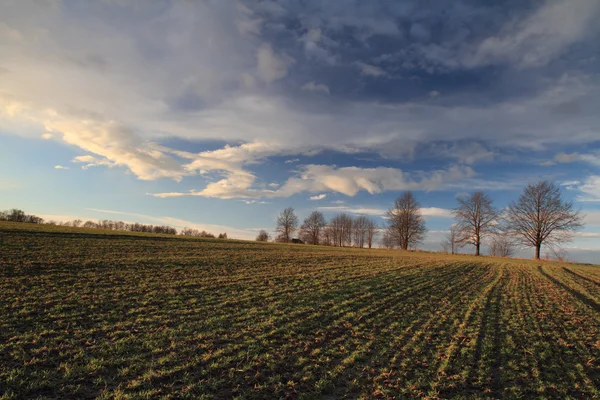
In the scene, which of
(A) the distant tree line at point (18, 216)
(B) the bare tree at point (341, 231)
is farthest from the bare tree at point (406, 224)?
(A) the distant tree line at point (18, 216)

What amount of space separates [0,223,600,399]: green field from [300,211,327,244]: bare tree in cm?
8761

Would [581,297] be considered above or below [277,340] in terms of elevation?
above

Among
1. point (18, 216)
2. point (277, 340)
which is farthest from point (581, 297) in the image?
point (18, 216)

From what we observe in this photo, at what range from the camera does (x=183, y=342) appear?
784 centimetres

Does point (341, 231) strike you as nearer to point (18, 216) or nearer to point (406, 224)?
point (406, 224)

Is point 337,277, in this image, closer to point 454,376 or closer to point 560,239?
point 454,376

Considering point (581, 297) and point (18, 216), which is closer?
point (581, 297)

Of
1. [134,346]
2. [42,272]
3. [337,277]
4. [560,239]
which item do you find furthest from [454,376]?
[560,239]

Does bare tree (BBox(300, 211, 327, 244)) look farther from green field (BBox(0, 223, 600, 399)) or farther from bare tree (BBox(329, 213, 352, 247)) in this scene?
green field (BBox(0, 223, 600, 399))

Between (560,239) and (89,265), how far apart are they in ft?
213

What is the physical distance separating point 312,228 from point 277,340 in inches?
3795

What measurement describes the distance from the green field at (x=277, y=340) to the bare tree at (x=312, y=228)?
87607 millimetres

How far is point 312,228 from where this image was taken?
343 ft

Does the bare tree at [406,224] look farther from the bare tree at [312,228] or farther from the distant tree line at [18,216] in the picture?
the distant tree line at [18,216]
